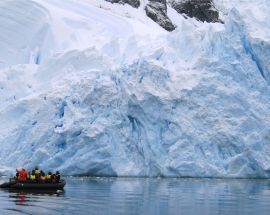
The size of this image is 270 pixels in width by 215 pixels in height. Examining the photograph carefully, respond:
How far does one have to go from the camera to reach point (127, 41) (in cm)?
3472

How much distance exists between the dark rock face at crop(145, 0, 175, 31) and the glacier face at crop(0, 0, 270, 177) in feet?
54.8

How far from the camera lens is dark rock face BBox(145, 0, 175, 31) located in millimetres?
48394

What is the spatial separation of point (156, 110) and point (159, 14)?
22.5 m

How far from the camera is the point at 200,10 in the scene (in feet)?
175

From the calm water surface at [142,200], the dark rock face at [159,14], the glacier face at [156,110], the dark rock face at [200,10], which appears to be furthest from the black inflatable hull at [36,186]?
the dark rock face at [200,10]

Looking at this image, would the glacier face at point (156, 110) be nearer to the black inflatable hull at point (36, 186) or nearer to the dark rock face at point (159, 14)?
the black inflatable hull at point (36, 186)

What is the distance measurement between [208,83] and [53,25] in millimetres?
12406

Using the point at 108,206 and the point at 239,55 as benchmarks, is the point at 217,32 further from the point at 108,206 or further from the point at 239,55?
the point at 108,206

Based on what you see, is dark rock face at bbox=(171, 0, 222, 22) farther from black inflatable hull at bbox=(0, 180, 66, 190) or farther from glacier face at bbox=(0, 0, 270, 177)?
black inflatable hull at bbox=(0, 180, 66, 190)

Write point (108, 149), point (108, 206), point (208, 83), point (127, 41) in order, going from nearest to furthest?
point (108, 206) → point (108, 149) → point (208, 83) → point (127, 41)

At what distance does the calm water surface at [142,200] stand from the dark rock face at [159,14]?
25985mm

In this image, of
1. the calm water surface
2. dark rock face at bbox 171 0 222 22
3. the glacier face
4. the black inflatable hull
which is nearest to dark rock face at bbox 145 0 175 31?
dark rock face at bbox 171 0 222 22

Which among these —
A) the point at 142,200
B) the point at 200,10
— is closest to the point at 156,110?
the point at 142,200

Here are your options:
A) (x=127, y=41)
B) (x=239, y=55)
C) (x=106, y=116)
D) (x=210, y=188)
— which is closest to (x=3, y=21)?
(x=127, y=41)
